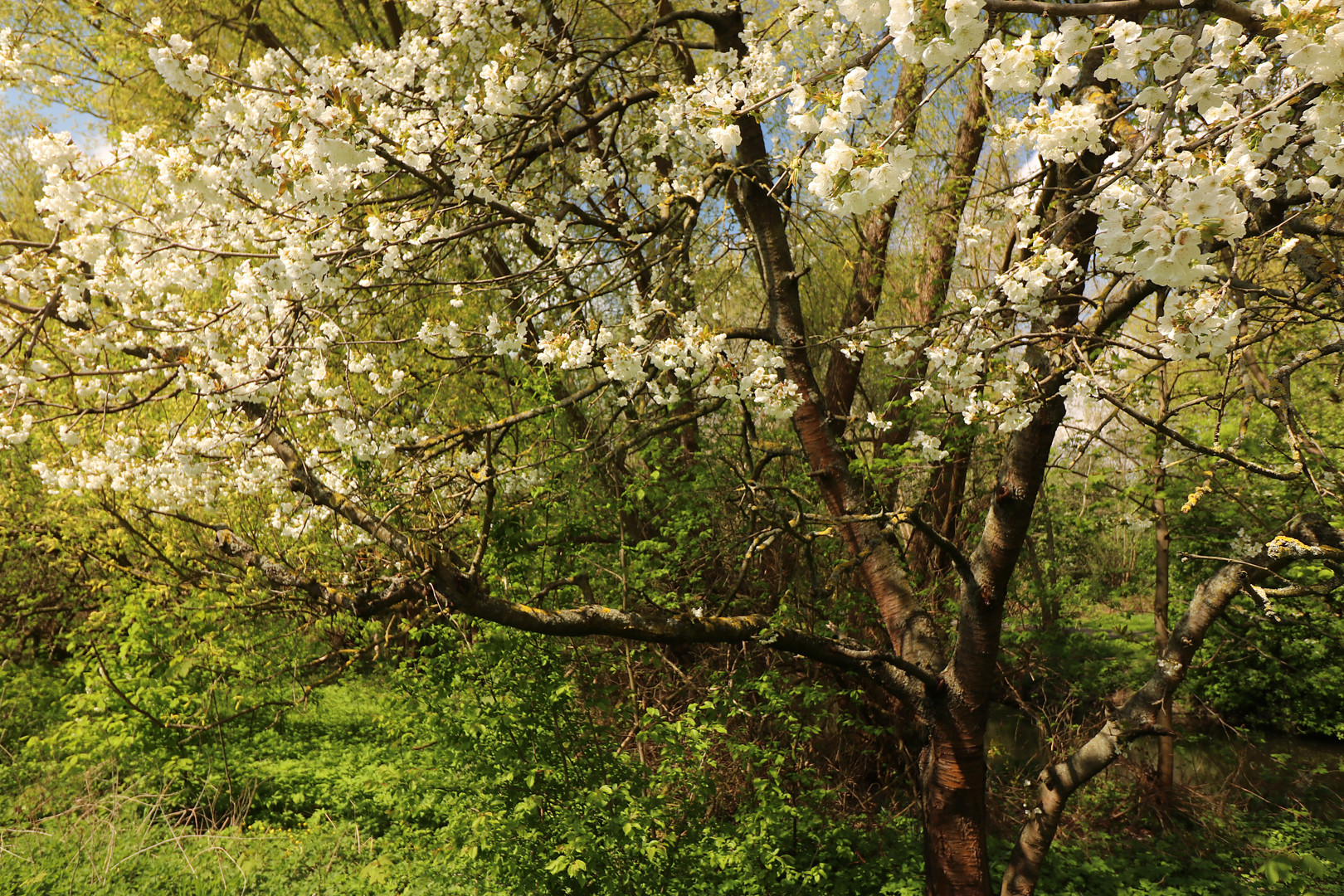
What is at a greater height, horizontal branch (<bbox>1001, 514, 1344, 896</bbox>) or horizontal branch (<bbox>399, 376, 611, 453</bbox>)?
horizontal branch (<bbox>399, 376, 611, 453</bbox>)

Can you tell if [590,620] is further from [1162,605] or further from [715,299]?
[1162,605]

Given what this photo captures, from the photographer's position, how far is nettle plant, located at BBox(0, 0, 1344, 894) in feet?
6.86

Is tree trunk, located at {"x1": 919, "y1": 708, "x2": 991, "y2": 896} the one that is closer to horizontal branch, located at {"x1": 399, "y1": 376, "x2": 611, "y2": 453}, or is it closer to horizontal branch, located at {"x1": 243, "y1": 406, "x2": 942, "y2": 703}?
horizontal branch, located at {"x1": 243, "y1": 406, "x2": 942, "y2": 703}

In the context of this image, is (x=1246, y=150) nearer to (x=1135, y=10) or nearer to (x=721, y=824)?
(x=1135, y=10)

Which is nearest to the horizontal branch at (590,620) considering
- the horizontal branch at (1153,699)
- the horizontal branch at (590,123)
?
the horizontal branch at (1153,699)

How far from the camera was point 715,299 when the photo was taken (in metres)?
6.73

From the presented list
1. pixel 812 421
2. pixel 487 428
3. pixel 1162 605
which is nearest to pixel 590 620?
pixel 487 428

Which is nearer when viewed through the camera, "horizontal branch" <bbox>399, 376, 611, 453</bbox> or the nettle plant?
the nettle plant

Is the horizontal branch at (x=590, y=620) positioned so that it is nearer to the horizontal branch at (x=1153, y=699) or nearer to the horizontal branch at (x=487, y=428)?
the horizontal branch at (x=487, y=428)

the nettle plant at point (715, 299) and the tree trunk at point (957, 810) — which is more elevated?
the nettle plant at point (715, 299)

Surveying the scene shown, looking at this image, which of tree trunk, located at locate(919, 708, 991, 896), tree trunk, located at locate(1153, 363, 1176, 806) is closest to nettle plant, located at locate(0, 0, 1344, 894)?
tree trunk, located at locate(919, 708, 991, 896)

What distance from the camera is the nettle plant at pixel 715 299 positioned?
82.3 inches

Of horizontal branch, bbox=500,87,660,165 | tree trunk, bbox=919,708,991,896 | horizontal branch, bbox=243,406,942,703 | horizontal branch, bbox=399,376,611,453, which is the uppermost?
horizontal branch, bbox=500,87,660,165

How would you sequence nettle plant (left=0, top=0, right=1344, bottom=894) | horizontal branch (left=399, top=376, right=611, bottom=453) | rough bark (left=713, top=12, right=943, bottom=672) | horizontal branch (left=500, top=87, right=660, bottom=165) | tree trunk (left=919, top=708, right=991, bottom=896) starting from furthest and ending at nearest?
horizontal branch (left=500, top=87, right=660, bottom=165) < rough bark (left=713, top=12, right=943, bottom=672) < tree trunk (left=919, top=708, right=991, bottom=896) < horizontal branch (left=399, top=376, right=611, bottom=453) < nettle plant (left=0, top=0, right=1344, bottom=894)
